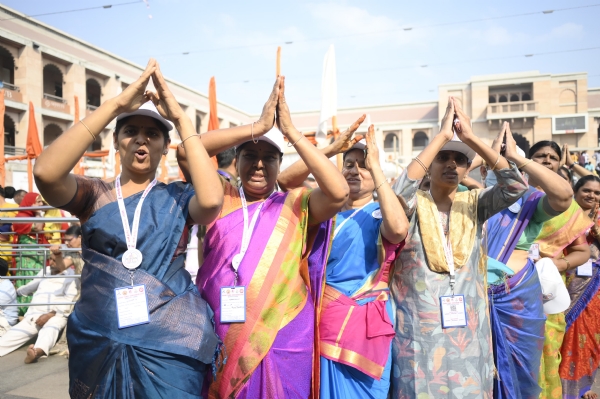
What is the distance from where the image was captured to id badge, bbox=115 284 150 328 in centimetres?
168

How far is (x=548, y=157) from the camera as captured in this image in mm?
3475

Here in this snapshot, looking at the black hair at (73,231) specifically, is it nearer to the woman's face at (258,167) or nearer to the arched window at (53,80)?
the woman's face at (258,167)

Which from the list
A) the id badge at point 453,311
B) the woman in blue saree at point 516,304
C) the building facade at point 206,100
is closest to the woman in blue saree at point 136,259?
the id badge at point 453,311

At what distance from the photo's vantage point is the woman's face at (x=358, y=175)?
2629 millimetres

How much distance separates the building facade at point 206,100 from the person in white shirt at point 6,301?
1147 cm

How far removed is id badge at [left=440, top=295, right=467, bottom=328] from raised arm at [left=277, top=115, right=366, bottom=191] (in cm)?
97

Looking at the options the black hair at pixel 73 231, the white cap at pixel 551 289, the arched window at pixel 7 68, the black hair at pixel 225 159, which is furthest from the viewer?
the arched window at pixel 7 68

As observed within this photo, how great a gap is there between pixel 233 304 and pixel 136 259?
49 centimetres

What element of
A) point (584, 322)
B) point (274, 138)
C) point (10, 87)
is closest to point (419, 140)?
point (10, 87)

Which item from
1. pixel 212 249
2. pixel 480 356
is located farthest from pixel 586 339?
pixel 212 249

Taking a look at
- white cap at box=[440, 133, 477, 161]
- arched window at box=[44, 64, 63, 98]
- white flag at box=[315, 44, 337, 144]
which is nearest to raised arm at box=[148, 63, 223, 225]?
white cap at box=[440, 133, 477, 161]

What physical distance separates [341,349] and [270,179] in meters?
0.92

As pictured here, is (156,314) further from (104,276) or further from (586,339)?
(586,339)

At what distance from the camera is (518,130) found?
121ft
